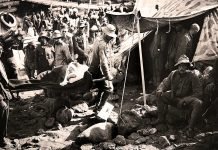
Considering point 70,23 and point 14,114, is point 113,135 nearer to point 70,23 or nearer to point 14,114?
point 14,114

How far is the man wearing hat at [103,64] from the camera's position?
5418 mm

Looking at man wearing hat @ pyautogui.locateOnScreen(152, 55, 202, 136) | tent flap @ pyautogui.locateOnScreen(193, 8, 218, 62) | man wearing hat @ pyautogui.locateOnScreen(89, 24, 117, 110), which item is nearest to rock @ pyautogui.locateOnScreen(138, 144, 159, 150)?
man wearing hat @ pyautogui.locateOnScreen(152, 55, 202, 136)

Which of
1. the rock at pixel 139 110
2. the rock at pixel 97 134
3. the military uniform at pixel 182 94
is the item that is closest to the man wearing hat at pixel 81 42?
the rock at pixel 139 110

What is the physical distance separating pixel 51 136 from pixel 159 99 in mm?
1920

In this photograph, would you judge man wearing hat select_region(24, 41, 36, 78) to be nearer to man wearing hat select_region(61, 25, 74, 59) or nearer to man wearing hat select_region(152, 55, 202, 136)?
man wearing hat select_region(61, 25, 74, 59)

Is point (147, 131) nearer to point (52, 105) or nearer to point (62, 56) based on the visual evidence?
point (52, 105)

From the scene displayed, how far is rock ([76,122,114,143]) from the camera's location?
199 inches

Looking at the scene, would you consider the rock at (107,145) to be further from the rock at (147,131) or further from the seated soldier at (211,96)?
the seated soldier at (211,96)

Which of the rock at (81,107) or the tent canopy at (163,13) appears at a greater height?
the tent canopy at (163,13)

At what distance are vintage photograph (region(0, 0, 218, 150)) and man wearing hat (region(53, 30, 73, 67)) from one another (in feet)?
0.06

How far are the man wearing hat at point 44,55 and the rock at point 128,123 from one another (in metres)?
1.77

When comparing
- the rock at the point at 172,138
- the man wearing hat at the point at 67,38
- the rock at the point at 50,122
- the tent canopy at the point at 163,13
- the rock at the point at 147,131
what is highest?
the tent canopy at the point at 163,13

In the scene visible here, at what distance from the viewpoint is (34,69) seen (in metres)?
6.38

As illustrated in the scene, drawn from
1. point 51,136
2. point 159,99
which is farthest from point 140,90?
point 51,136
